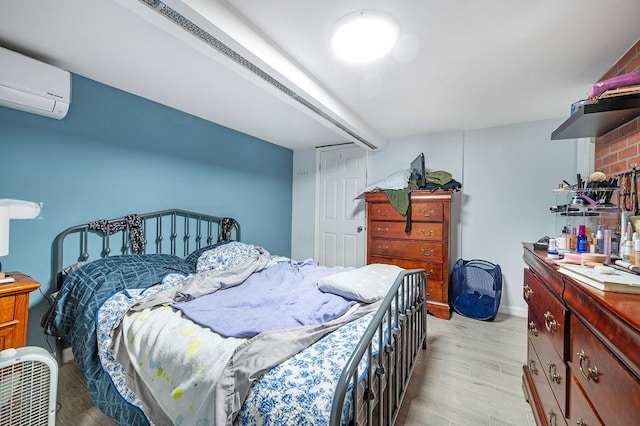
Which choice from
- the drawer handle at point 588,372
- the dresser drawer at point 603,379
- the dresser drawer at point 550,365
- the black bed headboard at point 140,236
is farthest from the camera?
the black bed headboard at point 140,236

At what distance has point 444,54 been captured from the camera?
5.88 ft

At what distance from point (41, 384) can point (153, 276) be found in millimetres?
794

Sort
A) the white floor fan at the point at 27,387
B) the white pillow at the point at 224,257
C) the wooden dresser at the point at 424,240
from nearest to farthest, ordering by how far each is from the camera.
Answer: the white floor fan at the point at 27,387, the white pillow at the point at 224,257, the wooden dresser at the point at 424,240

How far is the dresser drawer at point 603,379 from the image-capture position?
2.10 feet

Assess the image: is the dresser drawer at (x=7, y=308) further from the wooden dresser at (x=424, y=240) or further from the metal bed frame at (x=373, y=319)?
the wooden dresser at (x=424, y=240)

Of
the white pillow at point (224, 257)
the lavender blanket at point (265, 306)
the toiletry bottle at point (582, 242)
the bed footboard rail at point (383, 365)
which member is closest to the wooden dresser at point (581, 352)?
the toiletry bottle at point (582, 242)

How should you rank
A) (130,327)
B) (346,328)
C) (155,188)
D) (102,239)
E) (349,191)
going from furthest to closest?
(349,191), (155,188), (102,239), (130,327), (346,328)

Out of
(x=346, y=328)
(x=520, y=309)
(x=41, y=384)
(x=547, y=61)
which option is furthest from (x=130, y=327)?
(x=520, y=309)

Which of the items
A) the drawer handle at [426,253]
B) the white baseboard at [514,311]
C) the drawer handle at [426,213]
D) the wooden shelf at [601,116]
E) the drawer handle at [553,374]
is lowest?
the white baseboard at [514,311]

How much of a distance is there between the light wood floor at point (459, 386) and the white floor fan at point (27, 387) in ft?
1.03

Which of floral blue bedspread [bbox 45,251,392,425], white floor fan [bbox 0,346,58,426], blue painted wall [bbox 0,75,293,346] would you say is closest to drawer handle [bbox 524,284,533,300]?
floral blue bedspread [bbox 45,251,392,425]

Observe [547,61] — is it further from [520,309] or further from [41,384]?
[41,384]

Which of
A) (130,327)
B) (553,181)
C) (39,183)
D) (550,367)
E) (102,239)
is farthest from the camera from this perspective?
(553,181)

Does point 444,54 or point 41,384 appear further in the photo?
point 444,54
